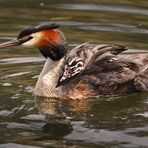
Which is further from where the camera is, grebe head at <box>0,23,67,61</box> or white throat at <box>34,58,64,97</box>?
white throat at <box>34,58,64,97</box>

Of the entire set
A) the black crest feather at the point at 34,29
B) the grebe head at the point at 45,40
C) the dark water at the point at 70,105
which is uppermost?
the black crest feather at the point at 34,29

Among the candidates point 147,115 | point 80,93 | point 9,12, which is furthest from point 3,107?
point 9,12

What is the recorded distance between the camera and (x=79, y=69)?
9.85 meters

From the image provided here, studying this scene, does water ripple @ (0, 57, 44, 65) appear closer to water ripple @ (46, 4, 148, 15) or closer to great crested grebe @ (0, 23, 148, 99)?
great crested grebe @ (0, 23, 148, 99)

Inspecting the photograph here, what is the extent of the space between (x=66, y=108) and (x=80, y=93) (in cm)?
50

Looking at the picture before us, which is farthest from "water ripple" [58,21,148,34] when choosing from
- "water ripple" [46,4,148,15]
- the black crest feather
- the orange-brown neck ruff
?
the black crest feather

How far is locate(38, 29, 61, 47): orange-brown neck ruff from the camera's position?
9.73m

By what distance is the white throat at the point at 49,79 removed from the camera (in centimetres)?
990

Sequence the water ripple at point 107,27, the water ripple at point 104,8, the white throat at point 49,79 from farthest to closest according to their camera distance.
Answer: the water ripple at point 104,8, the water ripple at point 107,27, the white throat at point 49,79

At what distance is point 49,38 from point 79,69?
57 centimetres

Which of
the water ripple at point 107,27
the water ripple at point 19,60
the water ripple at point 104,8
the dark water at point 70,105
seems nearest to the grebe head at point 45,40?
the dark water at point 70,105

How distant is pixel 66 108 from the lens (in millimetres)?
9312

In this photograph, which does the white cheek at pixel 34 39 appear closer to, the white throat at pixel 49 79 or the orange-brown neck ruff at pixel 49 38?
the orange-brown neck ruff at pixel 49 38

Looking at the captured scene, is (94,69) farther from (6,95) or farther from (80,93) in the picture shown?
(6,95)
